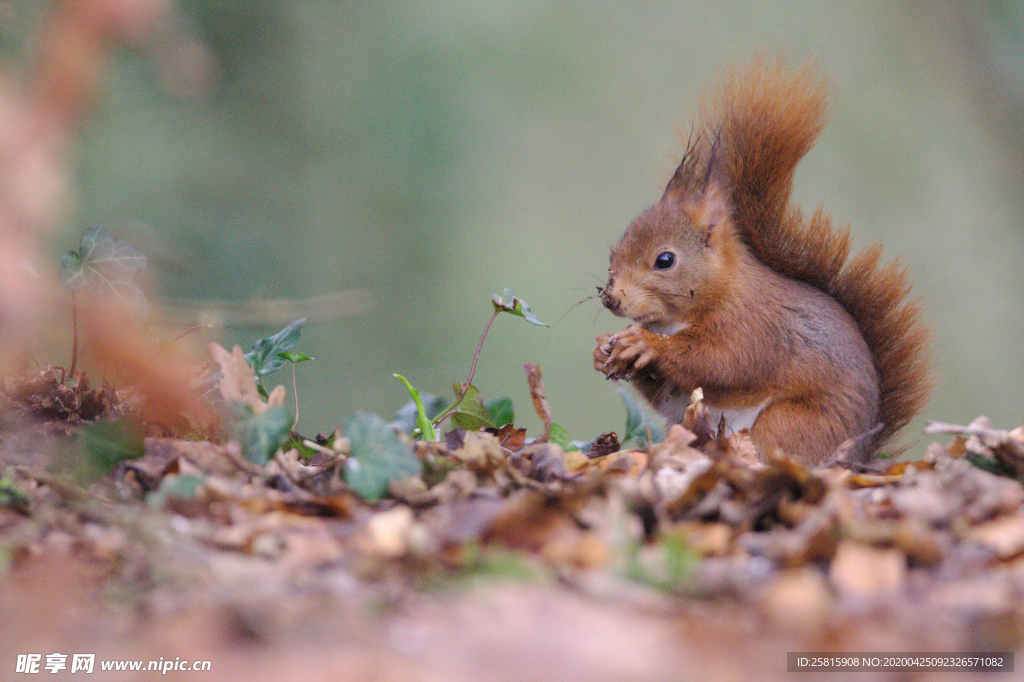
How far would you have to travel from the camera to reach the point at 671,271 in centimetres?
196

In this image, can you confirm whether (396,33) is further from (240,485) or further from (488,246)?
(240,485)

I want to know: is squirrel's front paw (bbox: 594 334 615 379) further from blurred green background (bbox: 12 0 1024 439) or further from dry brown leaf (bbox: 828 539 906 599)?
blurred green background (bbox: 12 0 1024 439)

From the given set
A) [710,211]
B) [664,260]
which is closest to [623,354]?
[664,260]

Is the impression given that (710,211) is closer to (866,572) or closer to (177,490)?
(866,572)

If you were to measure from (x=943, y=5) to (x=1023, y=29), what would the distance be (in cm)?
47

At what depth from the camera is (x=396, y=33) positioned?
14.2 feet

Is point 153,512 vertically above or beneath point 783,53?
beneath

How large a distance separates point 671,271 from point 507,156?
108 inches

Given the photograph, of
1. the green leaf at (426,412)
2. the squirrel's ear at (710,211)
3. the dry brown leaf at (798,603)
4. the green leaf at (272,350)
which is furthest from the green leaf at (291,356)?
the dry brown leaf at (798,603)

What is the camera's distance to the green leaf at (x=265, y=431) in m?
1.19

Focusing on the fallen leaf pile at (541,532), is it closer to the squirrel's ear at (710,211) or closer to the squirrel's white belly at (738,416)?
the squirrel's white belly at (738,416)

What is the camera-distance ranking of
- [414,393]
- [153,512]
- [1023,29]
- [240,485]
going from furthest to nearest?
[1023,29], [414,393], [240,485], [153,512]

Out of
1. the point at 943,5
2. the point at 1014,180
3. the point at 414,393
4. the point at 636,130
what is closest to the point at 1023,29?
the point at 943,5

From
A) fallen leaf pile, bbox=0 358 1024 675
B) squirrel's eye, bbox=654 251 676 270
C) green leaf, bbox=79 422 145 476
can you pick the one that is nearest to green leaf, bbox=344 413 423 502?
fallen leaf pile, bbox=0 358 1024 675
